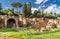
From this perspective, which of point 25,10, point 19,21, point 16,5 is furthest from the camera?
point 16,5

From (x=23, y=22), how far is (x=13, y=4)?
11.7 m

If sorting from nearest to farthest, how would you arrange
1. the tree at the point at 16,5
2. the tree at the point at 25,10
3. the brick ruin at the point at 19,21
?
the brick ruin at the point at 19,21, the tree at the point at 25,10, the tree at the point at 16,5

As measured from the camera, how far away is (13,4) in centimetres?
4972

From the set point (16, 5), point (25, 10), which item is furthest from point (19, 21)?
point (16, 5)

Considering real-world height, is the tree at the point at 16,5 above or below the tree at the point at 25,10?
above

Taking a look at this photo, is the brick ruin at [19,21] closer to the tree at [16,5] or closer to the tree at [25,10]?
the tree at [25,10]

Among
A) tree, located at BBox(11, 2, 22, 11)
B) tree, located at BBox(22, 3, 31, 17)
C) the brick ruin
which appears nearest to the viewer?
the brick ruin

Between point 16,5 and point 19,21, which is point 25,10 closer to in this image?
point 16,5

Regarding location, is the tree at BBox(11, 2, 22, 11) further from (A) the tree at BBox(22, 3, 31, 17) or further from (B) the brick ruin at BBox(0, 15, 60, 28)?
(B) the brick ruin at BBox(0, 15, 60, 28)

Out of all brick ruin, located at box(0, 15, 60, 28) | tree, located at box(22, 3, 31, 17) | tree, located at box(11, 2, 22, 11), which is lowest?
brick ruin, located at box(0, 15, 60, 28)

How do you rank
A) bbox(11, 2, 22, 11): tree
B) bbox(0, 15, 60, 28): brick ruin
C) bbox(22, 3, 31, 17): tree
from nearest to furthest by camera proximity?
bbox(0, 15, 60, 28): brick ruin
bbox(22, 3, 31, 17): tree
bbox(11, 2, 22, 11): tree

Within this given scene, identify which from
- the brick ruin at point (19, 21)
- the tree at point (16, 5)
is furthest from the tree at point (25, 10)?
the brick ruin at point (19, 21)

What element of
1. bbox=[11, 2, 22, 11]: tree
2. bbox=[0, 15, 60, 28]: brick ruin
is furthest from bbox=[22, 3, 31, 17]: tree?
bbox=[0, 15, 60, 28]: brick ruin

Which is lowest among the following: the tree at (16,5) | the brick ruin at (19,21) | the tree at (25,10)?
the brick ruin at (19,21)
